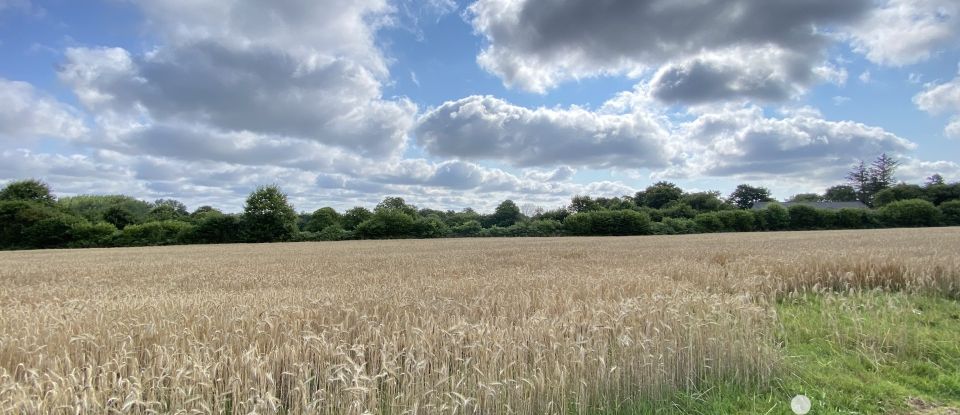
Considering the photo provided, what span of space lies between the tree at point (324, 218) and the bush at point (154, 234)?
1853cm

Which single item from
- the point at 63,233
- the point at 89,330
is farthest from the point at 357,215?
the point at 89,330

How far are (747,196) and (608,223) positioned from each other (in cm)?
8078

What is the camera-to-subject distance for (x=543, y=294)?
686 cm

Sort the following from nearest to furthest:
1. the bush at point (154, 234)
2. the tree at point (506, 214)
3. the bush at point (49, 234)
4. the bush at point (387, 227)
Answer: the bush at point (154, 234)
the bush at point (49, 234)
the bush at point (387, 227)
the tree at point (506, 214)

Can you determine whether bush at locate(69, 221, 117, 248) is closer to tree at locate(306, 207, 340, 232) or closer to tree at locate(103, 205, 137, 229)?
tree at locate(103, 205, 137, 229)

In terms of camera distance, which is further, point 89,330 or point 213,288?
point 213,288

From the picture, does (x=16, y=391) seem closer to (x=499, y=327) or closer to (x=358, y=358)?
(x=358, y=358)

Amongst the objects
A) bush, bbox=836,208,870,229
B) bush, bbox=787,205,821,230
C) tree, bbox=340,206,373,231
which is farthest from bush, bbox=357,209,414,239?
bush, bbox=836,208,870,229

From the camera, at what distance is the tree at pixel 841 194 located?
121m

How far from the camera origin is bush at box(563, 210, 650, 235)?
6200 cm

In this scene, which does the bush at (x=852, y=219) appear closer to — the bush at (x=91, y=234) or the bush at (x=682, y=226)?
the bush at (x=682, y=226)

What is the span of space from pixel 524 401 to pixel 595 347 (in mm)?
1146

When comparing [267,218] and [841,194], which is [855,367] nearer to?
[267,218]

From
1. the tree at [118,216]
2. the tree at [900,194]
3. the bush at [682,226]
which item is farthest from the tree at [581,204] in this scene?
the tree at [118,216]
